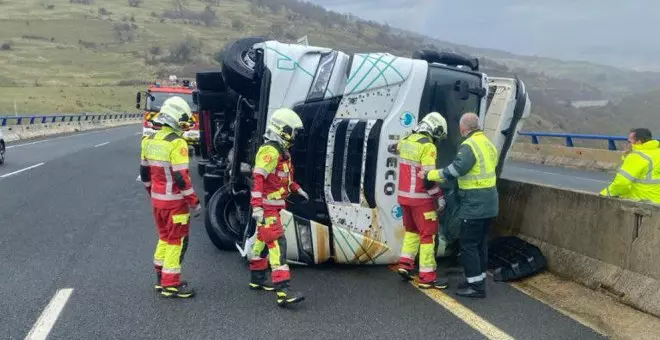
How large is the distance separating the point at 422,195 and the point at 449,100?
3.79 feet

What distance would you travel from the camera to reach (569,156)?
2162cm

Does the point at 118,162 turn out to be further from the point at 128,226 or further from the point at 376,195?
the point at 376,195

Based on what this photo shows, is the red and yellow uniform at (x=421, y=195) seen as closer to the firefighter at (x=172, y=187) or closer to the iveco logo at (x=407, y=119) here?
the iveco logo at (x=407, y=119)

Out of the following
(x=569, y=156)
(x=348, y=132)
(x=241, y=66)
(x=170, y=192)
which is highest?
(x=241, y=66)

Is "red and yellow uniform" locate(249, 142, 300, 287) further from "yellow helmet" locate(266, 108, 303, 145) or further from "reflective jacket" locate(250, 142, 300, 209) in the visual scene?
"yellow helmet" locate(266, 108, 303, 145)

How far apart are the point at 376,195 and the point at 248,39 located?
2.35m

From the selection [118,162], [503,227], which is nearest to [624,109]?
[118,162]

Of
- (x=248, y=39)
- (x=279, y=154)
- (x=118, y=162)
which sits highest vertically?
(x=248, y=39)

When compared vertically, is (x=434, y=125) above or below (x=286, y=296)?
above

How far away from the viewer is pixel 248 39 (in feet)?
24.7

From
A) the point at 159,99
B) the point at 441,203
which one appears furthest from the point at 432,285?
the point at 159,99

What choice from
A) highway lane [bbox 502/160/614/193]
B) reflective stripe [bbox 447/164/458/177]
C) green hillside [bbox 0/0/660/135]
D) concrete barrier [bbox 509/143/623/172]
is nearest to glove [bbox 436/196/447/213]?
reflective stripe [bbox 447/164/458/177]

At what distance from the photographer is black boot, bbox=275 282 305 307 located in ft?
18.7

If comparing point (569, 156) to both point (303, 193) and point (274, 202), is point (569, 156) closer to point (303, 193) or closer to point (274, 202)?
point (303, 193)
